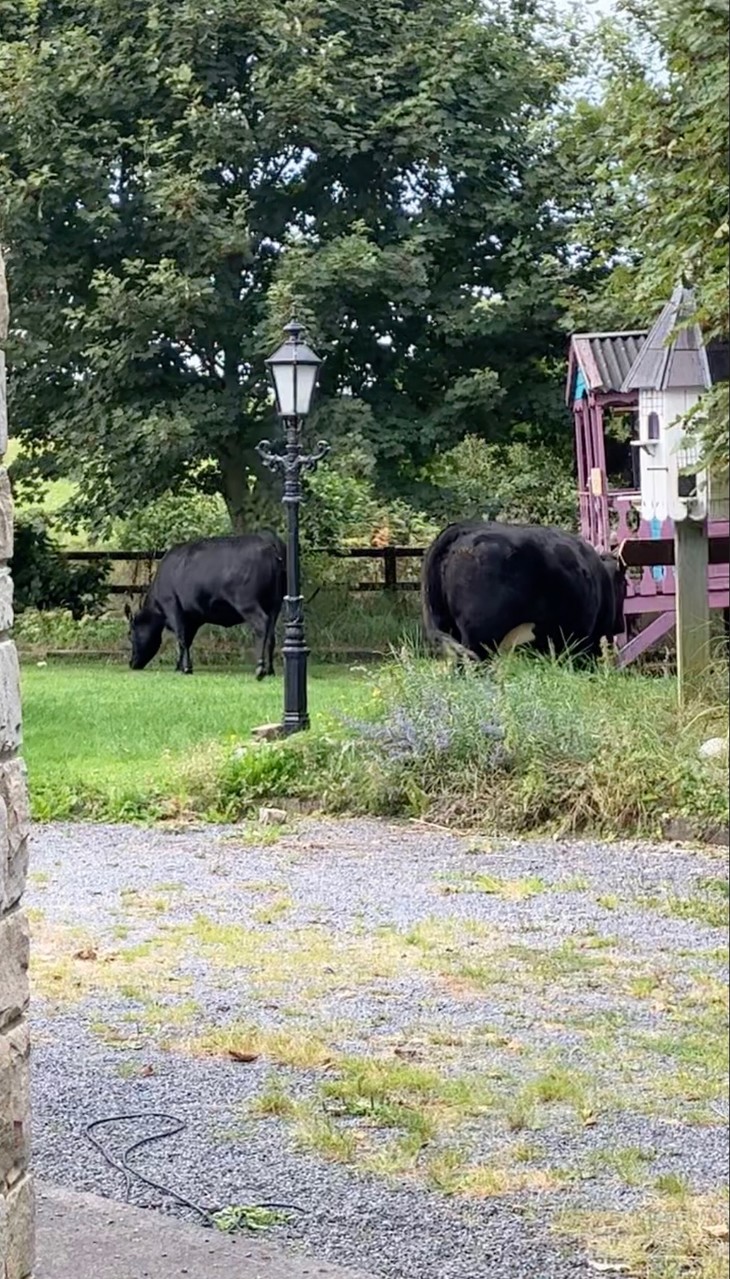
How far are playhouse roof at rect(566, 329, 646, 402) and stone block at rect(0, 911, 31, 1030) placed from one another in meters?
7.21

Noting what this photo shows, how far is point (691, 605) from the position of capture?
2.02 metres

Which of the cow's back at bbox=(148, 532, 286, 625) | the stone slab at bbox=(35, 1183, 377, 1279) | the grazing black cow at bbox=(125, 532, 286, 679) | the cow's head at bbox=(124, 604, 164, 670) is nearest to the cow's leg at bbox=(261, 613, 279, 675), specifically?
the grazing black cow at bbox=(125, 532, 286, 679)

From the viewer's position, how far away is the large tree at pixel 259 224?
1368 cm

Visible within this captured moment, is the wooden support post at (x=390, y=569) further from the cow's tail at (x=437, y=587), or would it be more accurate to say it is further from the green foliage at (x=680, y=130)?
the green foliage at (x=680, y=130)

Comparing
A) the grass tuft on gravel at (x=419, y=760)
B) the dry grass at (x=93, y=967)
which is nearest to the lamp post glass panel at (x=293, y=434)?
the grass tuft on gravel at (x=419, y=760)

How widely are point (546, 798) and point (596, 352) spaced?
4339 millimetres

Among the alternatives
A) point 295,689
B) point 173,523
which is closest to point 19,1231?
point 295,689

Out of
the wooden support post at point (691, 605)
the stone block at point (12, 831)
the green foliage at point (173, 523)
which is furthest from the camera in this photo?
the green foliage at point (173, 523)

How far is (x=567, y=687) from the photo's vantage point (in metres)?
6.51

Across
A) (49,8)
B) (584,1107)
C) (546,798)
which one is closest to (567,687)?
(546,798)

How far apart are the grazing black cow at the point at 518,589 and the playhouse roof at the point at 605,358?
99 centimetres

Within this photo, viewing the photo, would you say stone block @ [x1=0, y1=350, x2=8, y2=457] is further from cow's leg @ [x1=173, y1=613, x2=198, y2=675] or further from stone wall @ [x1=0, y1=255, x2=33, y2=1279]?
cow's leg @ [x1=173, y1=613, x2=198, y2=675]

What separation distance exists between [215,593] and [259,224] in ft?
12.3

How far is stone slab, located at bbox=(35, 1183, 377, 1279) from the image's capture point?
2516 mm
